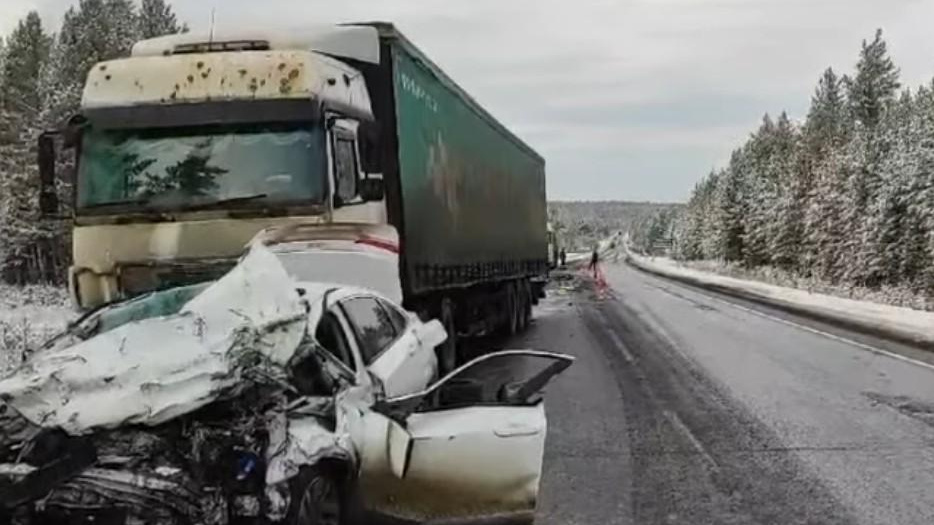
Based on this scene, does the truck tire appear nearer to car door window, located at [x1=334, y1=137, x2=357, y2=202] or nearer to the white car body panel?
car door window, located at [x1=334, y1=137, x2=357, y2=202]

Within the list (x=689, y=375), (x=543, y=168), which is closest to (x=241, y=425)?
(x=689, y=375)

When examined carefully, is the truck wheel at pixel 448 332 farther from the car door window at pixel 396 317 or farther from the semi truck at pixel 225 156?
the car door window at pixel 396 317

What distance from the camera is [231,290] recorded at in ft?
19.2

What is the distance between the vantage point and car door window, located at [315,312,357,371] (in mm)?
5998

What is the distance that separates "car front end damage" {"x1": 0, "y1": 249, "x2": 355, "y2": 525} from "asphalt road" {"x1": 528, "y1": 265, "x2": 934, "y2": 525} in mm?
2399

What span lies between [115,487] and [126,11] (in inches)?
2596

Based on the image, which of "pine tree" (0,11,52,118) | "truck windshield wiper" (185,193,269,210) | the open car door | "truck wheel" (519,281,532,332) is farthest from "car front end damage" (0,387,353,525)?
"pine tree" (0,11,52,118)

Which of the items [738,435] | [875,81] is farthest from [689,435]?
[875,81]

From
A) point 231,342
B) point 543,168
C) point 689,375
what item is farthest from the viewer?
point 543,168

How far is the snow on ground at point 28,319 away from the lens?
1645cm

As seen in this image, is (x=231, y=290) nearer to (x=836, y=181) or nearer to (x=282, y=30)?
(x=282, y=30)

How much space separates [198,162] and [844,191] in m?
61.2

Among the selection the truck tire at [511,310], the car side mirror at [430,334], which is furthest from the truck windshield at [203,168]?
the truck tire at [511,310]

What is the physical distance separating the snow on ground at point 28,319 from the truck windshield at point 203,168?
1384 mm
